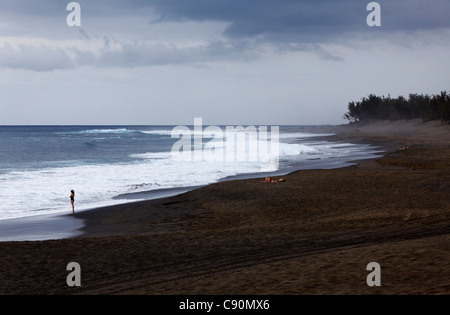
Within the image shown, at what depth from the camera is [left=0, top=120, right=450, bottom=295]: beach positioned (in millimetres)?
9266

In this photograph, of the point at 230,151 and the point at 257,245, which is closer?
the point at 257,245

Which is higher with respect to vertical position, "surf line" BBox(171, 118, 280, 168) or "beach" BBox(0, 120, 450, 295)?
"surf line" BBox(171, 118, 280, 168)

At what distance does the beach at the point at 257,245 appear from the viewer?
927 centimetres

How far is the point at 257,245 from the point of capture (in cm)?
1297

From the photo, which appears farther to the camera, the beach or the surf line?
the surf line

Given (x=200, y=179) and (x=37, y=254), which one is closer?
(x=37, y=254)

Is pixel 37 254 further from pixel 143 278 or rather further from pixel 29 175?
pixel 29 175

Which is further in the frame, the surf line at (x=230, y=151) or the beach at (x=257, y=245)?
the surf line at (x=230, y=151)

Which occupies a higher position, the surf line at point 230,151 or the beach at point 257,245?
the surf line at point 230,151

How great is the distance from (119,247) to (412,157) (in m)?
28.8
